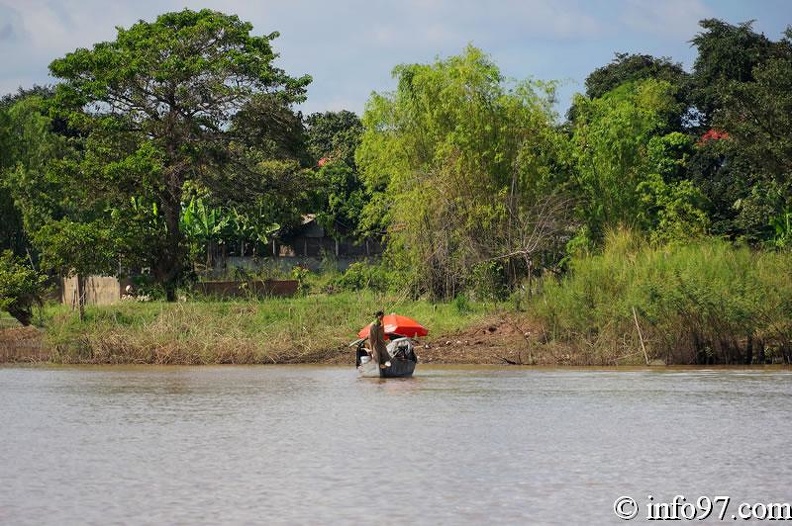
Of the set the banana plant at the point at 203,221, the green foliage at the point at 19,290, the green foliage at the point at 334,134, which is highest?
the green foliage at the point at 334,134

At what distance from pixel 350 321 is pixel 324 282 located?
11.4m

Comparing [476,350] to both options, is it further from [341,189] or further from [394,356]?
[341,189]

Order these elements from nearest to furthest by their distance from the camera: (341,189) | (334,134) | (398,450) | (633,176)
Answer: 1. (398,450)
2. (633,176)
3. (341,189)
4. (334,134)

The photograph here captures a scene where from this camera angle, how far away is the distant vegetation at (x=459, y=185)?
35812 mm

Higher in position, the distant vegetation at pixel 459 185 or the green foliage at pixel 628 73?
the green foliage at pixel 628 73

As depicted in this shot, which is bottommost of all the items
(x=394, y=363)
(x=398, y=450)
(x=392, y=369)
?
(x=398, y=450)

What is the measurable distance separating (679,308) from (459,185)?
13.2 m

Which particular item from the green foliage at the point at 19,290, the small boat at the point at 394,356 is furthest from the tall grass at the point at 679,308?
the green foliage at the point at 19,290

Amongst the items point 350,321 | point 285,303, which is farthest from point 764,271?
point 285,303

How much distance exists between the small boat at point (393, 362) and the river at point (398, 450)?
3.80 ft

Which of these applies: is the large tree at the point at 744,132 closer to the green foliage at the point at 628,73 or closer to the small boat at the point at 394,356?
the green foliage at the point at 628,73

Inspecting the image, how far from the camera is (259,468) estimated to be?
55.5 ft

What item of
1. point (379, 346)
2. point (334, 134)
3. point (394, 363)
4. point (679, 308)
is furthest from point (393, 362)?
point (334, 134)

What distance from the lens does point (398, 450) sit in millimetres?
18641
